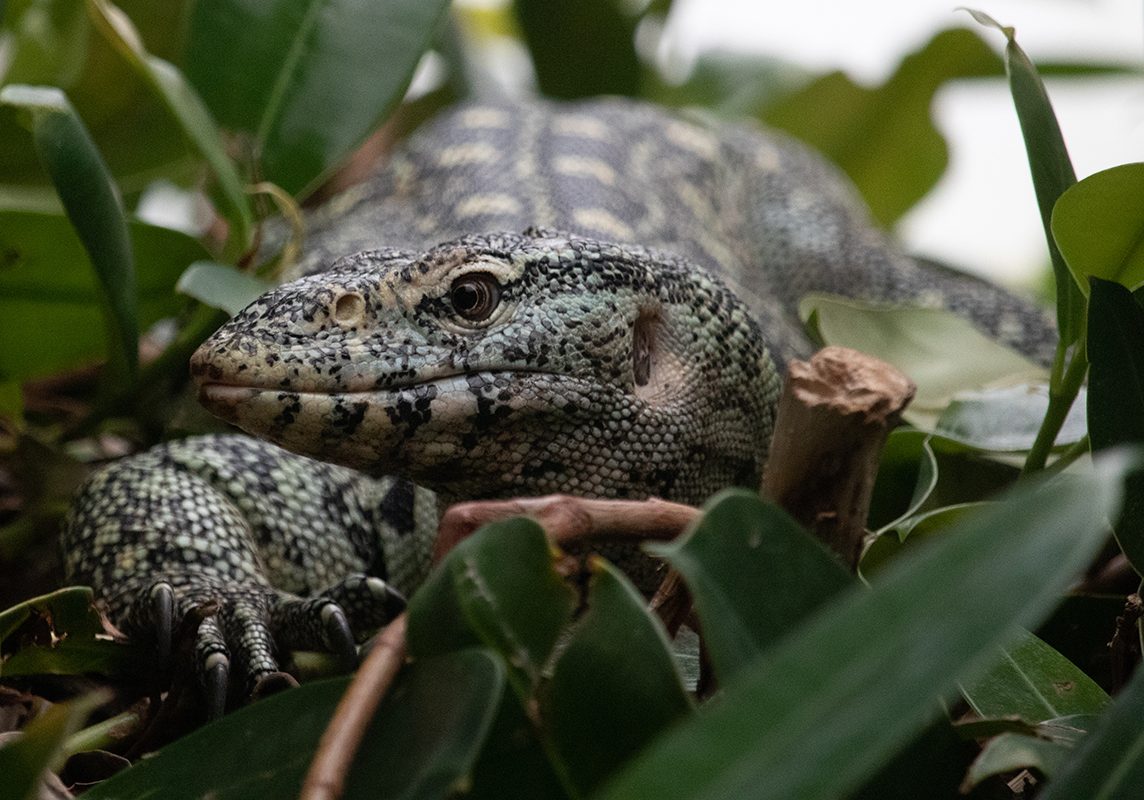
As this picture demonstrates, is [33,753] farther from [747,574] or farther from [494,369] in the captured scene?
[494,369]

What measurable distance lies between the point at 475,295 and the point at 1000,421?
0.99 metres

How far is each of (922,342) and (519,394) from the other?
104 cm

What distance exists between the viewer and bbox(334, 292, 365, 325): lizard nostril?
6.78 feet

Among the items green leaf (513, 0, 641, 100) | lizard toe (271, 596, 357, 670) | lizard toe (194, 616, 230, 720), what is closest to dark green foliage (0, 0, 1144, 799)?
lizard toe (194, 616, 230, 720)

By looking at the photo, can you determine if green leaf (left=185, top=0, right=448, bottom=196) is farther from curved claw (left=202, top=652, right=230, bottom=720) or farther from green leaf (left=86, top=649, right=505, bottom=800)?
green leaf (left=86, top=649, right=505, bottom=800)

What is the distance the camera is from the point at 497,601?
1.37 m

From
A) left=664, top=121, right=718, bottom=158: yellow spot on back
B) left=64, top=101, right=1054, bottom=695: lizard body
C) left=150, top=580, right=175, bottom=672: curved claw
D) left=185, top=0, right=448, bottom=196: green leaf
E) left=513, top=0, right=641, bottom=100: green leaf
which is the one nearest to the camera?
left=64, top=101, right=1054, bottom=695: lizard body

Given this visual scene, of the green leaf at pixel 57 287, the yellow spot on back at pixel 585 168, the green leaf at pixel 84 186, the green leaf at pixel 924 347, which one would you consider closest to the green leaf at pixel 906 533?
the green leaf at pixel 924 347

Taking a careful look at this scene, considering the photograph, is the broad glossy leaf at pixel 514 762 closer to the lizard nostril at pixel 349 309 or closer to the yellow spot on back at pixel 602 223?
the lizard nostril at pixel 349 309

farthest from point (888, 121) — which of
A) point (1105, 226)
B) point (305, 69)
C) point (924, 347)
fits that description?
point (1105, 226)

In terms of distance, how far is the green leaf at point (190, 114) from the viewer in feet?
8.33

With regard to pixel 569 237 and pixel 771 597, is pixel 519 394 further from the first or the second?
pixel 771 597

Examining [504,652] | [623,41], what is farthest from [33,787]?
[623,41]

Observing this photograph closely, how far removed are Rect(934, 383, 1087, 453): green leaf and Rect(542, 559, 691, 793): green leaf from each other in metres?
1.11
